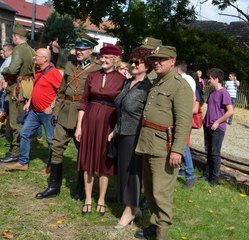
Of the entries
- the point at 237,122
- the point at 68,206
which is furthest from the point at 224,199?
the point at 237,122

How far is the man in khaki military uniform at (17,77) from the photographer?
7.16 meters

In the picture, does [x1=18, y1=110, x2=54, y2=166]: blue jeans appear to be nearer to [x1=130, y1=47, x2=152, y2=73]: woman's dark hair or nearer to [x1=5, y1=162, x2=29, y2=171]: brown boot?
[x1=5, y1=162, x2=29, y2=171]: brown boot

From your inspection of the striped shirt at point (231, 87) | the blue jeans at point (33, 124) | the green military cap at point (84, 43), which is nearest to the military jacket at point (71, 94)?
the green military cap at point (84, 43)

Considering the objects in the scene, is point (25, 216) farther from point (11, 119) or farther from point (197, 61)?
point (197, 61)

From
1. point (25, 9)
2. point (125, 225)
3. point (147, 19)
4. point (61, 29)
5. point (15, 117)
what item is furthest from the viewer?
point (25, 9)

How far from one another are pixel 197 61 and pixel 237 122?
316 inches

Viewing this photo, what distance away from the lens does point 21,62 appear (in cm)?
720

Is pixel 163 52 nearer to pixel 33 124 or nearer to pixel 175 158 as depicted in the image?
pixel 175 158

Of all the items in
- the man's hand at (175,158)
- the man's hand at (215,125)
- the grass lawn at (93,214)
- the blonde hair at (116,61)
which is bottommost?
the grass lawn at (93,214)

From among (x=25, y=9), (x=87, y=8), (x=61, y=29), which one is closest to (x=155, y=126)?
(x=87, y=8)

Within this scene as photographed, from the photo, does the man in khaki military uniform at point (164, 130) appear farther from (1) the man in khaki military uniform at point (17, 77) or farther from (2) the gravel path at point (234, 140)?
(2) the gravel path at point (234, 140)

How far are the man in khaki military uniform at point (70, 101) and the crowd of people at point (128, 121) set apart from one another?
0.01 metres

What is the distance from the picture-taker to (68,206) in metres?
5.29

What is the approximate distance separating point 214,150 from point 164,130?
285 cm
